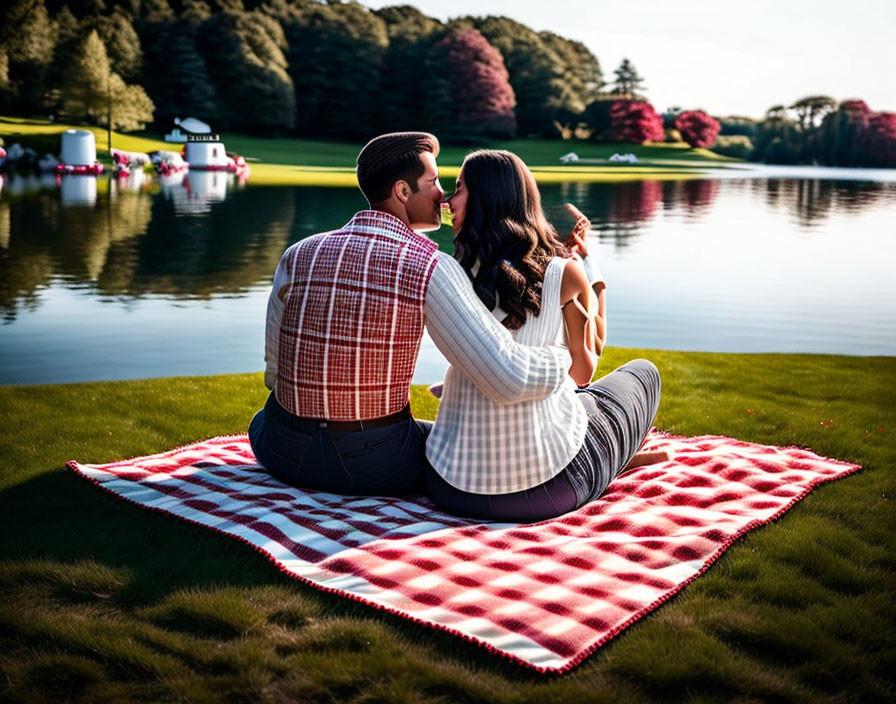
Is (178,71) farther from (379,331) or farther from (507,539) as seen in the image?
(507,539)

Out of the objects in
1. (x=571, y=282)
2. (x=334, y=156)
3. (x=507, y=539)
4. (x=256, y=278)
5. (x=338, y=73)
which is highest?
(x=338, y=73)

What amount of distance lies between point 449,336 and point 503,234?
0.40 meters

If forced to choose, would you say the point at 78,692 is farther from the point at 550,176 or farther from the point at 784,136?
the point at 784,136

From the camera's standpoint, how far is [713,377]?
6.64 metres

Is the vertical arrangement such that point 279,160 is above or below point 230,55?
below

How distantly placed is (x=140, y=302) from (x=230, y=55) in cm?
4889

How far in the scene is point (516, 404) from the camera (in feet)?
10.7

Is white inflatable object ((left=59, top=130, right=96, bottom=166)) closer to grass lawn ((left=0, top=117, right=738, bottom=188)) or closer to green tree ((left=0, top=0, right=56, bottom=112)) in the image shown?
grass lawn ((left=0, top=117, right=738, bottom=188))

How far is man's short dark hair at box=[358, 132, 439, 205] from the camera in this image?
3266 mm

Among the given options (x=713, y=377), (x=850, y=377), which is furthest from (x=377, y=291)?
(x=850, y=377)

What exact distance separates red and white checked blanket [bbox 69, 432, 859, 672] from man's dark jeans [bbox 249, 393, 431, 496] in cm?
6

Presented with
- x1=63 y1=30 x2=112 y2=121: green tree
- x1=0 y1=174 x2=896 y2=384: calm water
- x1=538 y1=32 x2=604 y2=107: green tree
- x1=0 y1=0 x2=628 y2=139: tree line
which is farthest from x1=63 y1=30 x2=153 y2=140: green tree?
x1=538 y1=32 x2=604 y2=107: green tree

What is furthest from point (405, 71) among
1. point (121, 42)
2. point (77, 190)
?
point (77, 190)

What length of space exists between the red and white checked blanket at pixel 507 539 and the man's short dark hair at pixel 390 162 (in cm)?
111
